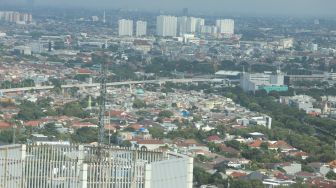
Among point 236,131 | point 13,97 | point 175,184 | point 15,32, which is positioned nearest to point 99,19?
point 15,32

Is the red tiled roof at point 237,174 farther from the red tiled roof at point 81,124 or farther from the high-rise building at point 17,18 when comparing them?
the high-rise building at point 17,18

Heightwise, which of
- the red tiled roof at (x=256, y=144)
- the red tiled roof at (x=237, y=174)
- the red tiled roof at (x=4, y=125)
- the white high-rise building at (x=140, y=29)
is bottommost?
the white high-rise building at (x=140, y=29)

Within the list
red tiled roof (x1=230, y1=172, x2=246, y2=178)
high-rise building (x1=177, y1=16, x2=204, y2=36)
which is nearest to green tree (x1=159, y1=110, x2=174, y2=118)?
red tiled roof (x1=230, y1=172, x2=246, y2=178)

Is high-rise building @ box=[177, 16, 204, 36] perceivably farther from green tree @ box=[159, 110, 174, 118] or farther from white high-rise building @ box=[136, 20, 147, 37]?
green tree @ box=[159, 110, 174, 118]

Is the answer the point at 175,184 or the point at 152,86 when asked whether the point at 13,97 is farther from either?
the point at 175,184

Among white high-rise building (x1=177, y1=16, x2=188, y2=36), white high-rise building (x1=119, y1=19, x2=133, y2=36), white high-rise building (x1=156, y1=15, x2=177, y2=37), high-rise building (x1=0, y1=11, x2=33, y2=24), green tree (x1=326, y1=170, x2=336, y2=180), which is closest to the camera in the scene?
green tree (x1=326, y1=170, x2=336, y2=180)

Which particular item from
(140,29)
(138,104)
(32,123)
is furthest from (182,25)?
(32,123)

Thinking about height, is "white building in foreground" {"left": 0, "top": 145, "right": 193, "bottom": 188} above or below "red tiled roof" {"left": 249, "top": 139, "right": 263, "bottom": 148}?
above

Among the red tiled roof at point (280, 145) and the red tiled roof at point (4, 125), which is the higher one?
the red tiled roof at point (4, 125)

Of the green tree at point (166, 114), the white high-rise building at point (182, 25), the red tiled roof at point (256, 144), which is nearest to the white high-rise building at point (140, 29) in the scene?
the white high-rise building at point (182, 25)
